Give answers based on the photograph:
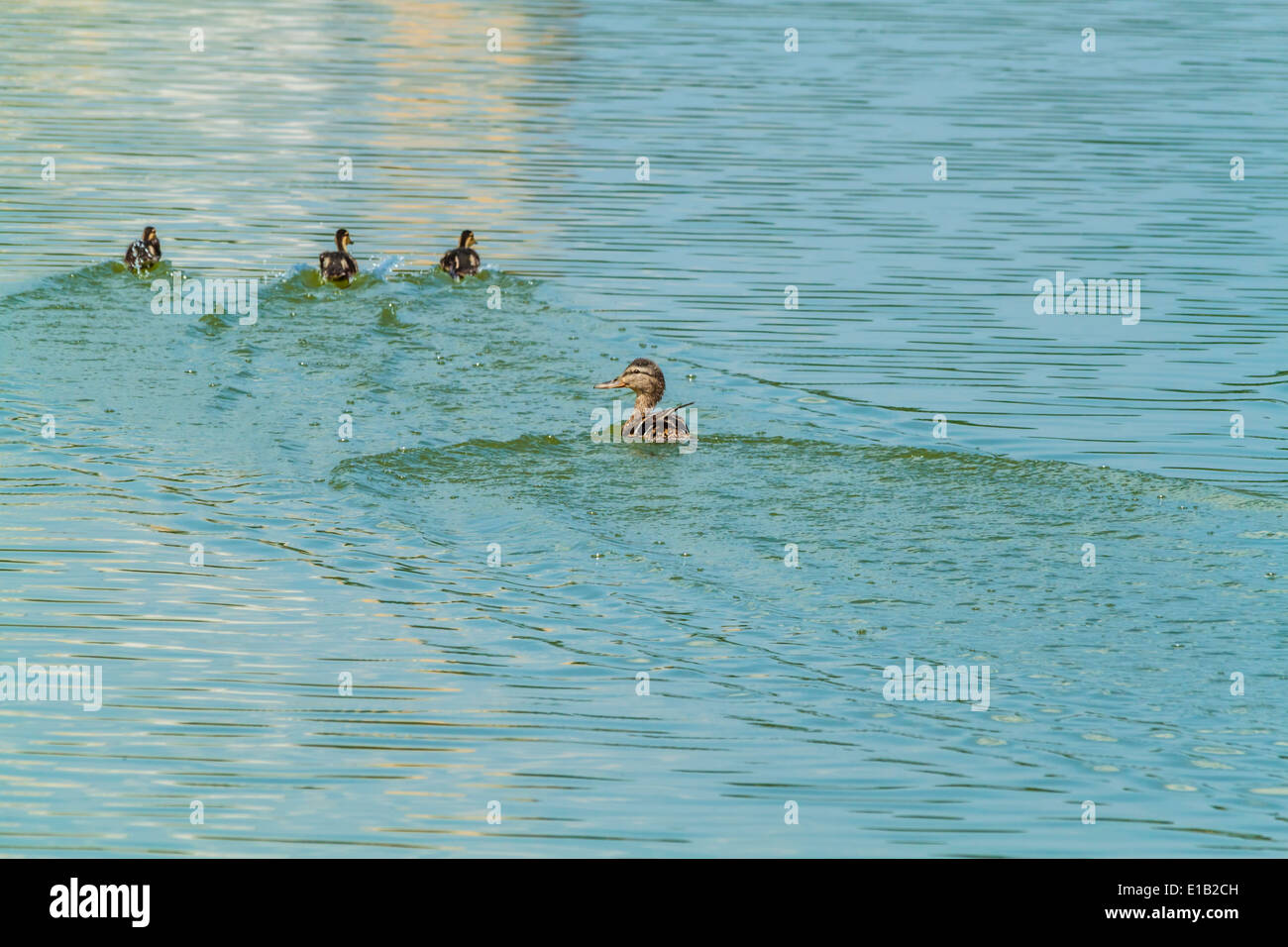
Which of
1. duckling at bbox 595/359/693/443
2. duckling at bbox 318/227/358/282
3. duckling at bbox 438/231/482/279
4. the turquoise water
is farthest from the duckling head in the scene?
duckling at bbox 318/227/358/282

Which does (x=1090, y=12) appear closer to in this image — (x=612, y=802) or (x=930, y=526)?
(x=930, y=526)

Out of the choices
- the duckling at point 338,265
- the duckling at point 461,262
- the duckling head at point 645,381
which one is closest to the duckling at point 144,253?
the duckling at point 338,265

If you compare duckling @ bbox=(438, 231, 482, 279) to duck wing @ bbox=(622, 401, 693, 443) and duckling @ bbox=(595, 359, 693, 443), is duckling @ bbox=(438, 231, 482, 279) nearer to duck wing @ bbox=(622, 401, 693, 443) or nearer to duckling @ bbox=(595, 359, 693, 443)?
duckling @ bbox=(595, 359, 693, 443)

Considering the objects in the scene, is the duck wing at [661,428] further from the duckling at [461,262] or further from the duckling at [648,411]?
the duckling at [461,262]

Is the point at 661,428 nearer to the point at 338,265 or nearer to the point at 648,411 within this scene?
the point at 648,411

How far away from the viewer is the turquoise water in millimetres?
10445

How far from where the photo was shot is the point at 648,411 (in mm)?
17078

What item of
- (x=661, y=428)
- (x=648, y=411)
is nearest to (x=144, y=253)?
(x=648, y=411)

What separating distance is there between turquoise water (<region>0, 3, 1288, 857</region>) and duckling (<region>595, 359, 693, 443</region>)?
0.74ft

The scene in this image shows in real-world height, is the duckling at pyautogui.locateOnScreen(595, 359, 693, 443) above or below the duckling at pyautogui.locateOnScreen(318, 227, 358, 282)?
below

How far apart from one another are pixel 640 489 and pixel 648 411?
1.73 meters

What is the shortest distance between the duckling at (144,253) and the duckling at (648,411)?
674cm

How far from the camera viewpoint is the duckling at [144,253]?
21719mm
